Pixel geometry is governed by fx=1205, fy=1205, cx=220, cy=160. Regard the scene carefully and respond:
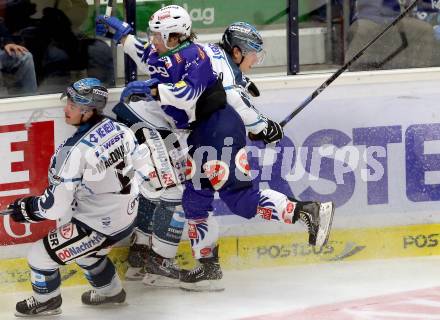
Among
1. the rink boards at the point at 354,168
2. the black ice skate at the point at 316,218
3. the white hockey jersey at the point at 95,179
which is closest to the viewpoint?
the white hockey jersey at the point at 95,179

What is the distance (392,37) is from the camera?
602cm

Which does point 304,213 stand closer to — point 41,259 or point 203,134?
point 203,134

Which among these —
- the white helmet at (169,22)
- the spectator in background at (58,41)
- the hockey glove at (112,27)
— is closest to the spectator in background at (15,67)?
the spectator in background at (58,41)

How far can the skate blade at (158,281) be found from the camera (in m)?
5.61

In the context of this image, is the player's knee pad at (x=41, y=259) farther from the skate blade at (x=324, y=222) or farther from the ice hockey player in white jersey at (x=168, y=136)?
the skate blade at (x=324, y=222)

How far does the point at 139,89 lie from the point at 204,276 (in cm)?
94

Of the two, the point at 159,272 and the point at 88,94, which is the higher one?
the point at 88,94

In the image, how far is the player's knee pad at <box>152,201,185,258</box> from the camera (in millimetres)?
5562

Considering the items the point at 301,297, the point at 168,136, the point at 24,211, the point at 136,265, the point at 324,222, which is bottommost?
the point at 301,297

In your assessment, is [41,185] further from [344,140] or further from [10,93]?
[344,140]

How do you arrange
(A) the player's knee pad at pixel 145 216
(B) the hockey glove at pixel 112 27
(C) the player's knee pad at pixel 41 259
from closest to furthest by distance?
(C) the player's knee pad at pixel 41 259 → (B) the hockey glove at pixel 112 27 → (A) the player's knee pad at pixel 145 216

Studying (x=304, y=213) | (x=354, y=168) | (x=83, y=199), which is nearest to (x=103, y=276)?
(x=83, y=199)

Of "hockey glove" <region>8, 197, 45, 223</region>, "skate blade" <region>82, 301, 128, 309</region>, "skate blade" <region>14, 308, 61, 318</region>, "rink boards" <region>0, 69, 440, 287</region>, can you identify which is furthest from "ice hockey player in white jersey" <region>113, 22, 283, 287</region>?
"hockey glove" <region>8, 197, 45, 223</region>

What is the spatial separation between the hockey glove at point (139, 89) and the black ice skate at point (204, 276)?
83 centimetres
